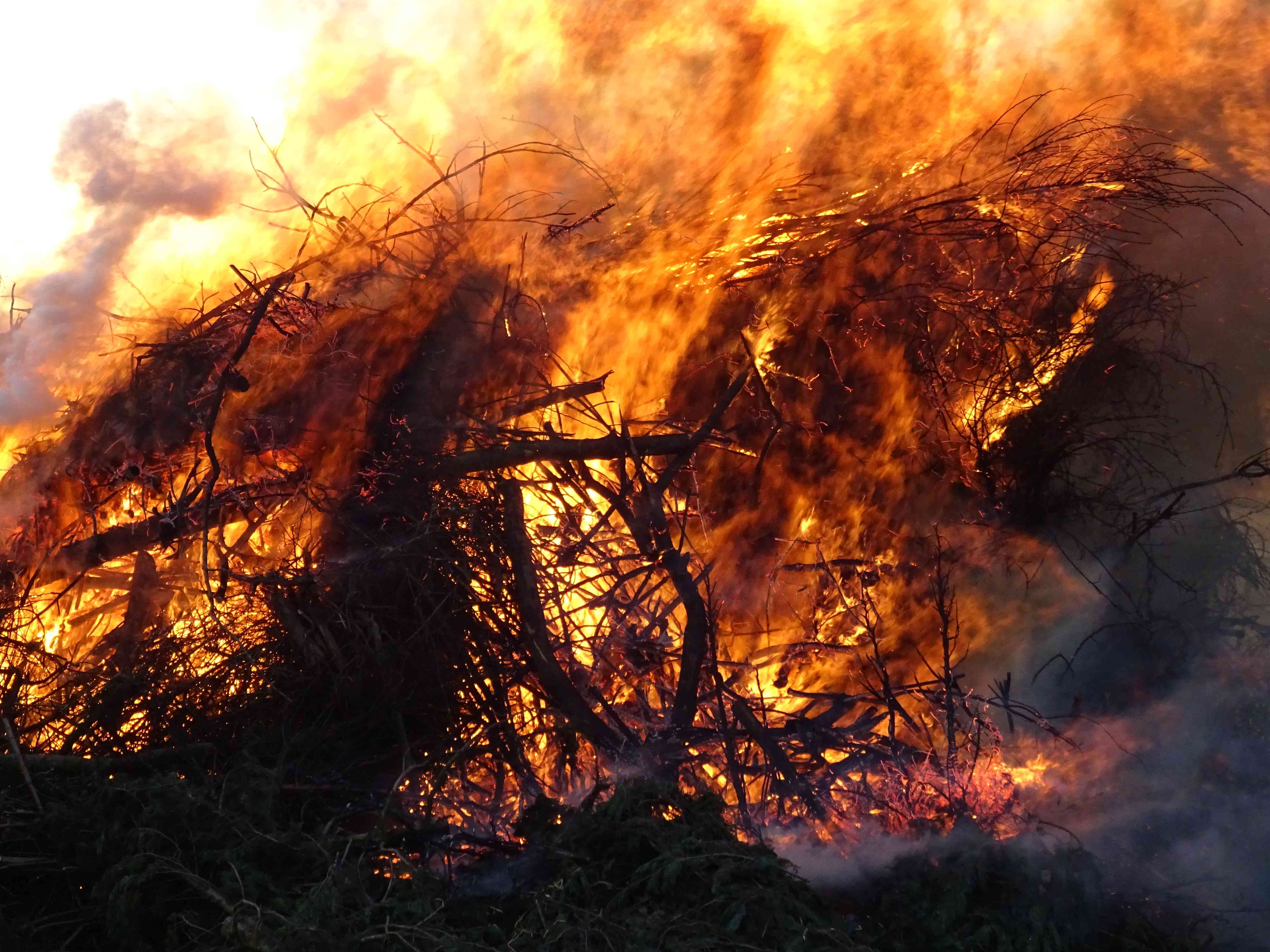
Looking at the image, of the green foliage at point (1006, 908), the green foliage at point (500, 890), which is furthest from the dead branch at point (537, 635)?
the green foliage at point (1006, 908)

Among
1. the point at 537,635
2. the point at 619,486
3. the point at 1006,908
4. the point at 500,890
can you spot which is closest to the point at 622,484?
the point at 619,486

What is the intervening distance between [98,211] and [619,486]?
3698mm

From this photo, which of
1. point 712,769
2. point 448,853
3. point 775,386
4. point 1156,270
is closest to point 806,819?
point 712,769

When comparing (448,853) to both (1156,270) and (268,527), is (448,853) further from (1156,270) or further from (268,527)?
(1156,270)

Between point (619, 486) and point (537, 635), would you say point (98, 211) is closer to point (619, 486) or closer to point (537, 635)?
point (619, 486)

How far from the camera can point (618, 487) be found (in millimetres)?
4988

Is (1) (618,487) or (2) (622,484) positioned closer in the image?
(2) (622,484)

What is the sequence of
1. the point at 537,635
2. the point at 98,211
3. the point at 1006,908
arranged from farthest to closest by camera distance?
the point at 98,211 → the point at 537,635 → the point at 1006,908

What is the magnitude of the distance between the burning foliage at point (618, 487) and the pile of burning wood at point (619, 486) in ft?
0.06

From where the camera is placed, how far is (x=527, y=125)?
Result: 17.1 feet

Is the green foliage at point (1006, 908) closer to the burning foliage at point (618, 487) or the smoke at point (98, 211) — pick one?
the burning foliage at point (618, 487)

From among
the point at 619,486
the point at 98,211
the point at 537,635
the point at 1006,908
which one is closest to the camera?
the point at 1006,908

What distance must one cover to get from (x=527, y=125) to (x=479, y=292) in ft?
3.39

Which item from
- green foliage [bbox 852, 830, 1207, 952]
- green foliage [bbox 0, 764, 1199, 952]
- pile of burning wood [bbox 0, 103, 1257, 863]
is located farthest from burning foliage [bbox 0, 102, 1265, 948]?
green foliage [bbox 0, 764, 1199, 952]
